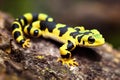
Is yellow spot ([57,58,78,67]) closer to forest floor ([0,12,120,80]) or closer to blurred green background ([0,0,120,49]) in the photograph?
forest floor ([0,12,120,80])

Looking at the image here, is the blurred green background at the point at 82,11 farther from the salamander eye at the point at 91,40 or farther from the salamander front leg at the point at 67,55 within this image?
the salamander front leg at the point at 67,55

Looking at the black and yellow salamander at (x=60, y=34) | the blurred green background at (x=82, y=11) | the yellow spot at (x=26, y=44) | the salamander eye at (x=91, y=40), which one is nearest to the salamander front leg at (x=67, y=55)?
the black and yellow salamander at (x=60, y=34)

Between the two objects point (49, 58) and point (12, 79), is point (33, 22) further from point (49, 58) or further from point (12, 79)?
point (12, 79)

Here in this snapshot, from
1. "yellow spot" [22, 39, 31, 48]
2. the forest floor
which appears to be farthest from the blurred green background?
"yellow spot" [22, 39, 31, 48]

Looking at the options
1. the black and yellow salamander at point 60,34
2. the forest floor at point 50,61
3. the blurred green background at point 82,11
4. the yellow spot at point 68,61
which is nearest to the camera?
the forest floor at point 50,61

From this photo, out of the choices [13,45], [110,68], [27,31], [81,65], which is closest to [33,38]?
[27,31]

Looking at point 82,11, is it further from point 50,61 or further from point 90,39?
point 50,61

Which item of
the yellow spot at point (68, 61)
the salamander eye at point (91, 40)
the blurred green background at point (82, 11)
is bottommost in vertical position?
the yellow spot at point (68, 61)
